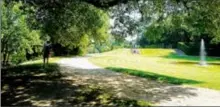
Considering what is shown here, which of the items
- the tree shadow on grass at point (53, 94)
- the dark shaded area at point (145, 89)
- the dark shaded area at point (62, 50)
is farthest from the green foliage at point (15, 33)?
the tree shadow on grass at point (53, 94)

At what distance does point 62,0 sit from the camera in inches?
711

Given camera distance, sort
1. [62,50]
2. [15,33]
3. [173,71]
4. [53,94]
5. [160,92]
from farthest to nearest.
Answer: [62,50] → [15,33] → [173,71] → [160,92] → [53,94]

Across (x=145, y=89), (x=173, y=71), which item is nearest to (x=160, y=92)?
(x=145, y=89)

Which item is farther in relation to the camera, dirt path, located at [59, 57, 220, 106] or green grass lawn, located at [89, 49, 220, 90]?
green grass lawn, located at [89, 49, 220, 90]

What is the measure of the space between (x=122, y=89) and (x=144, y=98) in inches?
85.6

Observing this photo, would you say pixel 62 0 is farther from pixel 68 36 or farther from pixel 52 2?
pixel 68 36

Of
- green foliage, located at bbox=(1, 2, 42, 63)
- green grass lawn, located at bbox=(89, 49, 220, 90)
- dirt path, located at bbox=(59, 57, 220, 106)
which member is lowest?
green grass lawn, located at bbox=(89, 49, 220, 90)

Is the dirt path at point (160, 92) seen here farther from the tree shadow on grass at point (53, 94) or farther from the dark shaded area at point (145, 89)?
the tree shadow on grass at point (53, 94)

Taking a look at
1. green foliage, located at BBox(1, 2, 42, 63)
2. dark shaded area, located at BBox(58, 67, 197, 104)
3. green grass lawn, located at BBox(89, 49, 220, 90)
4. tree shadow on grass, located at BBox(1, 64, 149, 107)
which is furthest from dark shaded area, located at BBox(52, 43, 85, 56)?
tree shadow on grass, located at BBox(1, 64, 149, 107)

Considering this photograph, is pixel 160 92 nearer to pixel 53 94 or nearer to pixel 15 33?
pixel 53 94

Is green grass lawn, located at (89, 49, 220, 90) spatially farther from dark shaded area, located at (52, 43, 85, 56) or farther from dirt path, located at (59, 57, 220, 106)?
dark shaded area, located at (52, 43, 85, 56)

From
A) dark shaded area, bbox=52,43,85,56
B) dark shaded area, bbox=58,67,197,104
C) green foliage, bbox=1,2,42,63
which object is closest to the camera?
dark shaded area, bbox=58,67,197,104

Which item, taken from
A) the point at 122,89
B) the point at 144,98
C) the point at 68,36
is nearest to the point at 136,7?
the point at 122,89

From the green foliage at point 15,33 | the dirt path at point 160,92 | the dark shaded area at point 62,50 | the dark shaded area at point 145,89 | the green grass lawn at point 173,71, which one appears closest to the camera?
the dirt path at point 160,92
